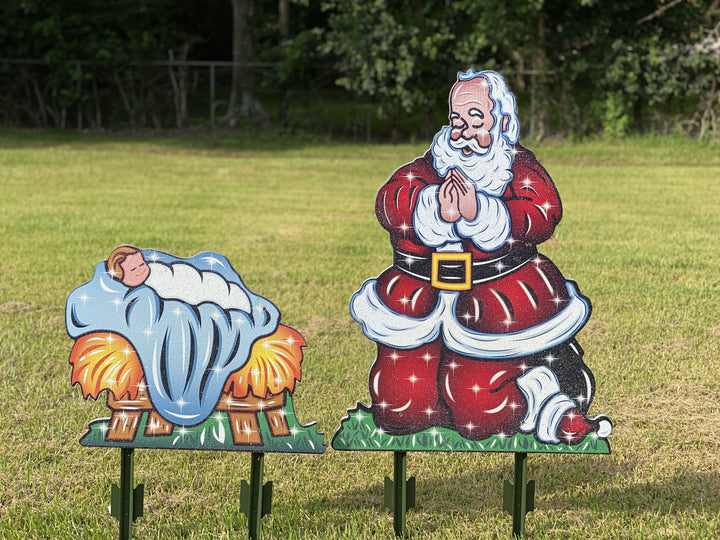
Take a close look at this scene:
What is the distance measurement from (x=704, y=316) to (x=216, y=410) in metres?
4.29

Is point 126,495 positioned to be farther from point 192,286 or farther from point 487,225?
point 487,225

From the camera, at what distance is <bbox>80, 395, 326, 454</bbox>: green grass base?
9.87 feet

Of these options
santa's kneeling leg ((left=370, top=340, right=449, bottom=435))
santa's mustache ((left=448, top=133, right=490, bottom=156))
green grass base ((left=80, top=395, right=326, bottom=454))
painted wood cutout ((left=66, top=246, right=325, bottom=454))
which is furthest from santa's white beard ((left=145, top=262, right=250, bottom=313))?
santa's mustache ((left=448, top=133, right=490, bottom=156))

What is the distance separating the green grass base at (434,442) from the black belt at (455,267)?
1.61 feet

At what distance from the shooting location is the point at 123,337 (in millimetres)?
3035

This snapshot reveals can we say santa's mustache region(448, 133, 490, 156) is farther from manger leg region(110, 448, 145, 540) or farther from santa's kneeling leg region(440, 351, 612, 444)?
manger leg region(110, 448, 145, 540)

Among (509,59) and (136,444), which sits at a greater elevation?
(509,59)

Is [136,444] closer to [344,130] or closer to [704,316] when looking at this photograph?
[704,316]

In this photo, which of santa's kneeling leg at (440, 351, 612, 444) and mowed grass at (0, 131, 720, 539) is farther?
mowed grass at (0, 131, 720, 539)

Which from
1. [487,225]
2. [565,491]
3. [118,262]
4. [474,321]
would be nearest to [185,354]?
[118,262]

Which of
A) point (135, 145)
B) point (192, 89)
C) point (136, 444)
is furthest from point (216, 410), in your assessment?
point (192, 89)

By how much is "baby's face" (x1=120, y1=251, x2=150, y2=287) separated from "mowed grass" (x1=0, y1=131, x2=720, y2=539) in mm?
976

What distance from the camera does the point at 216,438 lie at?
3.03 metres

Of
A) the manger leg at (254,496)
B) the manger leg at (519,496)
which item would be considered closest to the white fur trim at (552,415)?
the manger leg at (519,496)
